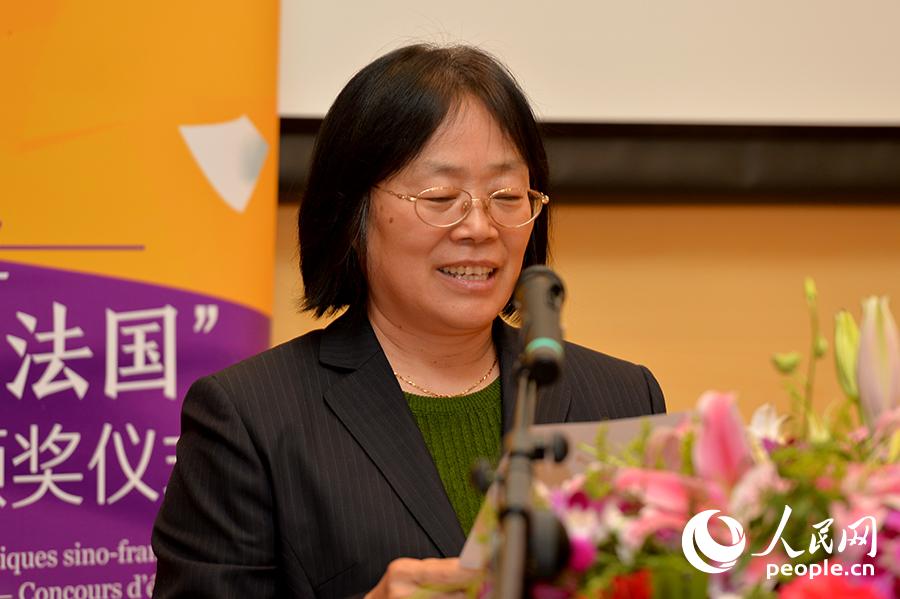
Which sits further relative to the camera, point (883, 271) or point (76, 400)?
point (883, 271)

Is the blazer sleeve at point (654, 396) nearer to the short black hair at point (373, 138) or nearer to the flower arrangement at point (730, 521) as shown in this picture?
the short black hair at point (373, 138)

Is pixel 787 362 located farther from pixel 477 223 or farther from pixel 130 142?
pixel 130 142

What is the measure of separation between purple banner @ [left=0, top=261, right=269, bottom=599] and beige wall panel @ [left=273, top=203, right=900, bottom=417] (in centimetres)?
113

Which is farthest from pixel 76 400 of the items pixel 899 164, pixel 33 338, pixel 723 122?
pixel 899 164

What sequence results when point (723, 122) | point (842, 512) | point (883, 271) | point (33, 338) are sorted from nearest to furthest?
1. point (842, 512)
2. point (33, 338)
3. point (723, 122)
4. point (883, 271)

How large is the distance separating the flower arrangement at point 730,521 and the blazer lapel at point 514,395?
93 centimetres

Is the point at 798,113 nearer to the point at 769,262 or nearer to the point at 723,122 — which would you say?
the point at 723,122

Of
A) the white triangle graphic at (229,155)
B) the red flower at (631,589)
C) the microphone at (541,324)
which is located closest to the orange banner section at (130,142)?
the white triangle graphic at (229,155)

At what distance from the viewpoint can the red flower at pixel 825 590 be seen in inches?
33.6

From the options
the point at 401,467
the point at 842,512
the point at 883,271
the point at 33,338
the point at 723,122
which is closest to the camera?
the point at 842,512

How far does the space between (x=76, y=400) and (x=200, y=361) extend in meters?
0.27

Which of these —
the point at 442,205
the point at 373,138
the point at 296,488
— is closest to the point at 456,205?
the point at 442,205

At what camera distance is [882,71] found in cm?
312

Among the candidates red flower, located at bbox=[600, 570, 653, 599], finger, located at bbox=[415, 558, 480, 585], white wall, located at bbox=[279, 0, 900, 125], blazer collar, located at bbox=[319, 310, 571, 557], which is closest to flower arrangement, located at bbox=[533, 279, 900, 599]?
red flower, located at bbox=[600, 570, 653, 599]
